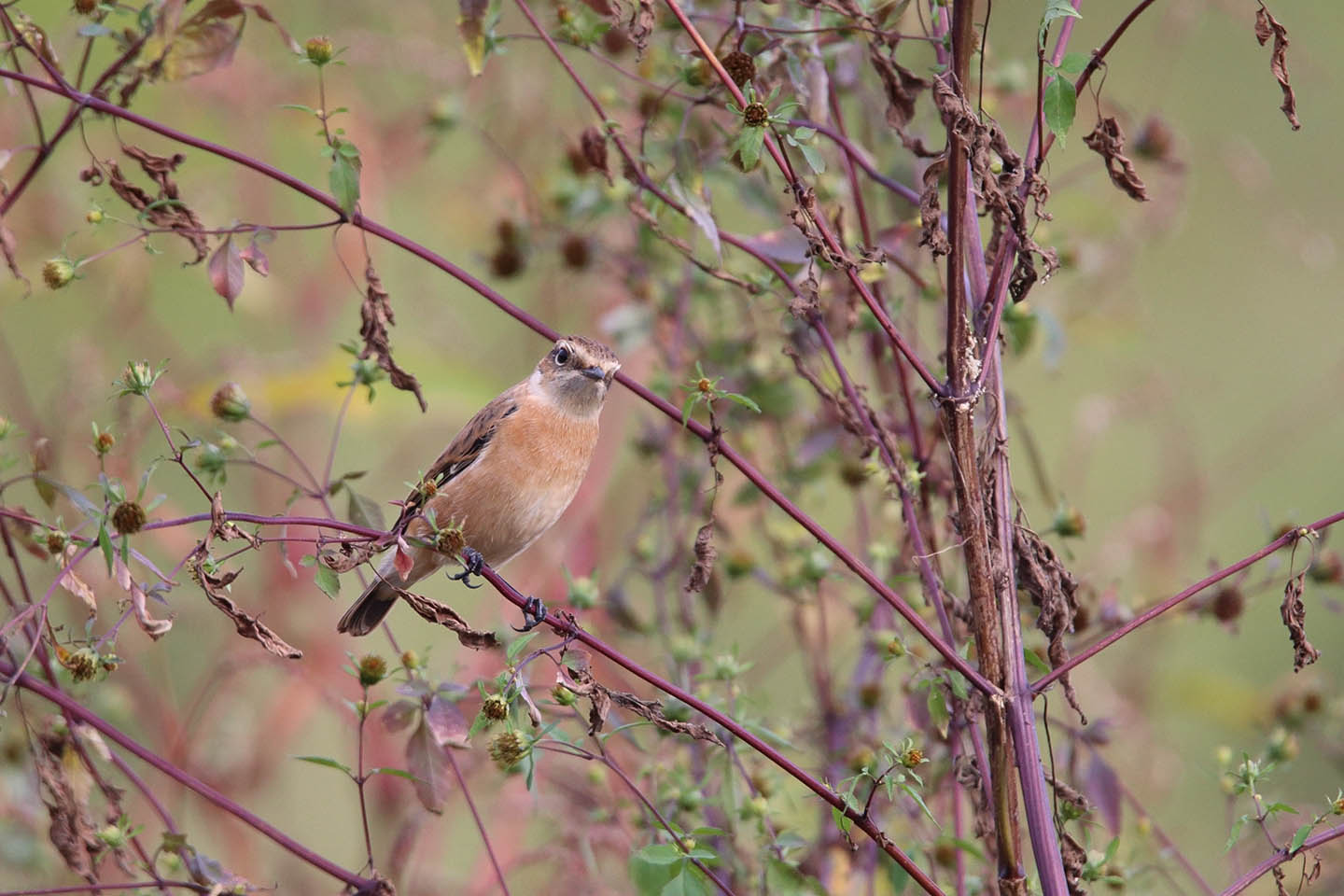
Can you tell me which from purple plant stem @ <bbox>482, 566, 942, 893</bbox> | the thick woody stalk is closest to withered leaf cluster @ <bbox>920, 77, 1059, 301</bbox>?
the thick woody stalk

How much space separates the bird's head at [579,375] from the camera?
310cm

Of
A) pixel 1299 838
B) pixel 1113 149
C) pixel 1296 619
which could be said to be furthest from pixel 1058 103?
pixel 1299 838

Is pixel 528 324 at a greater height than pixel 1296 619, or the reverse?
pixel 528 324

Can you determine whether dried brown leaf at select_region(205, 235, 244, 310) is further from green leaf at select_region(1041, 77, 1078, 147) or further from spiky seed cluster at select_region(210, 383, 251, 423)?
green leaf at select_region(1041, 77, 1078, 147)

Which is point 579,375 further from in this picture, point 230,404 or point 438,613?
point 438,613

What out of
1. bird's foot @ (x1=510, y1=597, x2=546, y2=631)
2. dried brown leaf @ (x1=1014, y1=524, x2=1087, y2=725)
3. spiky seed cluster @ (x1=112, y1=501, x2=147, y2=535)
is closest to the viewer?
spiky seed cluster @ (x1=112, y1=501, x2=147, y2=535)

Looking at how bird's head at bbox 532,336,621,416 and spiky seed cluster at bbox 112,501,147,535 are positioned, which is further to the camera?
bird's head at bbox 532,336,621,416

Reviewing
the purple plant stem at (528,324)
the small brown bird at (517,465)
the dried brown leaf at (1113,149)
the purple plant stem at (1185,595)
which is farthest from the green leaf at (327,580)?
the dried brown leaf at (1113,149)

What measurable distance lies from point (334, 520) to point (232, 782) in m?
2.20

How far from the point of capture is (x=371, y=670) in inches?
84.3

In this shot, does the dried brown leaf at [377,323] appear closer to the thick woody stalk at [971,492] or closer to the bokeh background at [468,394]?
the bokeh background at [468,394]

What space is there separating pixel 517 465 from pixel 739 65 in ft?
3.84

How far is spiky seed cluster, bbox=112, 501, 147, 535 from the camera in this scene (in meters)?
1.74

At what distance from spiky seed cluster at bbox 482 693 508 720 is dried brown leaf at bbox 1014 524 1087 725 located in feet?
2.50
